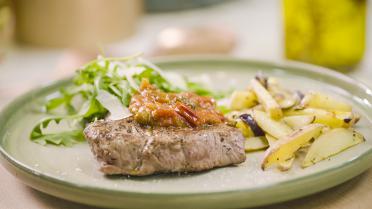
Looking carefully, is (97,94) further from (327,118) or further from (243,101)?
(327,118)

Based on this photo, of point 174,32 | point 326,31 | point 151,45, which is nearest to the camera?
point 326,31

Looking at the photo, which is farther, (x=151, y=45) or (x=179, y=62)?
(x=151, y=45)

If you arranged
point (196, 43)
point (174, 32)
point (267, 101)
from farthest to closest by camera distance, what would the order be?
1. point (174, 32)
2. point (196, 43)
3. point (267, 101)

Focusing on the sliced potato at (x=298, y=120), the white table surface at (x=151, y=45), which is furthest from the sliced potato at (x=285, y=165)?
the sliced potato at (x=298, y=120)

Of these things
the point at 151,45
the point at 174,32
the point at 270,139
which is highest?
the point at 270,139

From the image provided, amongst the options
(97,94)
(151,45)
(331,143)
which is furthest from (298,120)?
(151,45)

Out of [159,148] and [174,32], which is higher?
[159,148]
